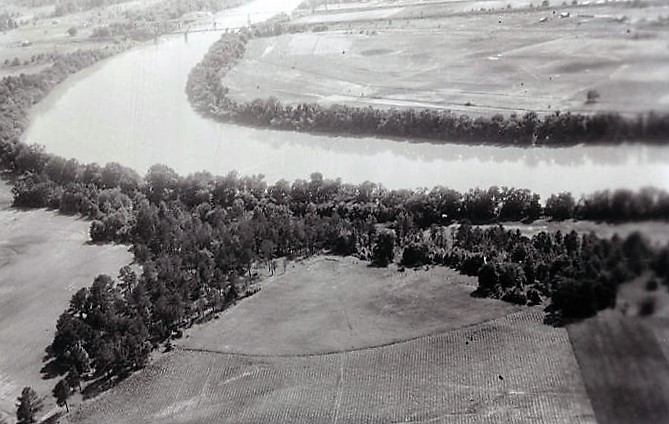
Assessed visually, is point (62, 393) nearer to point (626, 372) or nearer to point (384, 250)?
point (384, 250)

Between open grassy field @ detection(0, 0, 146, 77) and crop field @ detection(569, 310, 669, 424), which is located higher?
open grassy field @ detection(0, 0, 146, 77)

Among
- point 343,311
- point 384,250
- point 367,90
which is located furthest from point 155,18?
point 343,311

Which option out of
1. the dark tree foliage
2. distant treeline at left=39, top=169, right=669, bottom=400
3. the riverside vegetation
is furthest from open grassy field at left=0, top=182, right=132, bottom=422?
the dark tree foliage

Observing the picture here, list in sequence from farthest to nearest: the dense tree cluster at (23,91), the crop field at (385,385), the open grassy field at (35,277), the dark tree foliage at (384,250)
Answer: the dense tree cluster at (23,91)
the dark tree foliage at (384,250)
the open grassy field at (35,277)
the crop field at (385,385)

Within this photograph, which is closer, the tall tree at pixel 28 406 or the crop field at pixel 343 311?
the tall tree at pixel 28 406

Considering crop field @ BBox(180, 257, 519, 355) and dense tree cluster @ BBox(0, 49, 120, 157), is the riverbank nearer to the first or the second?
crop field @ BBox(180, 257, 519, 355)

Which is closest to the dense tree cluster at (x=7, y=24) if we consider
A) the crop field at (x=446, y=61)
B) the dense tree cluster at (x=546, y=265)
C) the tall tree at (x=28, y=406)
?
the crop field at (x=446, y=61)

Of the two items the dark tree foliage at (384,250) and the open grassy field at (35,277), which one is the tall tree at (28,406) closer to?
the open grassy field at (35,277)
